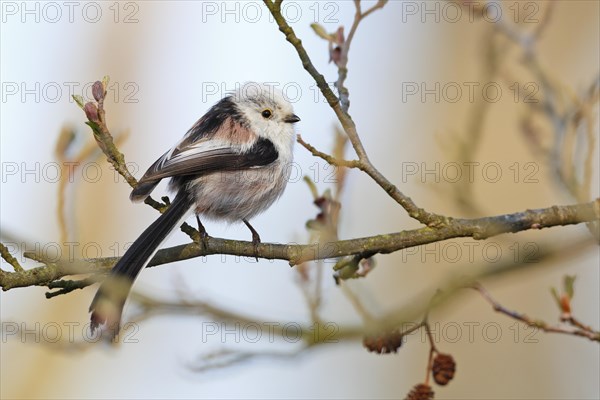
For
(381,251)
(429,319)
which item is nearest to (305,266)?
(381,251)

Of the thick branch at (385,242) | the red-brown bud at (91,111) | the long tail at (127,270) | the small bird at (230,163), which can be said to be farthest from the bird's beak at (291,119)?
the red-brown bud at (91,111)

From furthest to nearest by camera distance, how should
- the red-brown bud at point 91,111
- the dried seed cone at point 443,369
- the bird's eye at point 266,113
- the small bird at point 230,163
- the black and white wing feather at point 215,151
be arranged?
the bird's eye at point 266,113, the black and white wing feather at point 215,151, the small bird at point 230,163, the red-brown bud at point 91,111, the dried seed cone at point 443,369

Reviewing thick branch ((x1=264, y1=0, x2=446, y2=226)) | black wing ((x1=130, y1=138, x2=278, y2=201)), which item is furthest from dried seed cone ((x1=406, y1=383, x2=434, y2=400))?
black wing ((x1=130, y1=138, x2=278, y2=201))

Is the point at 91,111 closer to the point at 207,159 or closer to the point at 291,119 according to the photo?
the point at 207,159

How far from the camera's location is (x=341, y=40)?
10.8 ft

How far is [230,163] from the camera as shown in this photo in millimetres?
4066

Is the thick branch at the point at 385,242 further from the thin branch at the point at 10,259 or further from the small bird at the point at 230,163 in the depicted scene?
the small bird at the point at 230,163

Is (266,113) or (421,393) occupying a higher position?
(266,113)

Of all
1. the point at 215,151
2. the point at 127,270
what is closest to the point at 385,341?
the point at 127,270

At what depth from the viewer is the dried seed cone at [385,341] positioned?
2.72m

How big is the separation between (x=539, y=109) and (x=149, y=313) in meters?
1.76

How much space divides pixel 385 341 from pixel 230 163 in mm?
1635

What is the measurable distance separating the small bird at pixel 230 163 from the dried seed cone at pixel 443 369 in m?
1.10

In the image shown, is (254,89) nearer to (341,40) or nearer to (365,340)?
(341,40)
